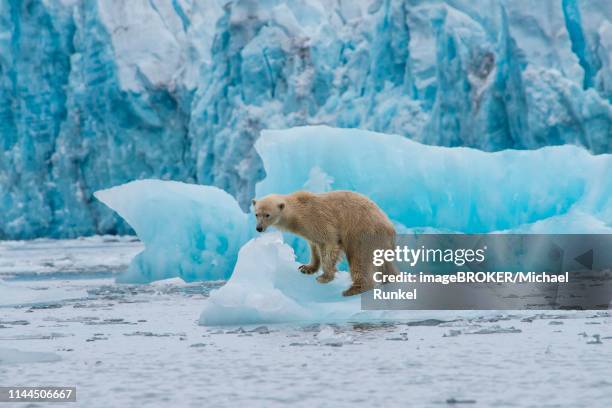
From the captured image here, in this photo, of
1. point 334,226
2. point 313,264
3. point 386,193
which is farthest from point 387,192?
point 334,226

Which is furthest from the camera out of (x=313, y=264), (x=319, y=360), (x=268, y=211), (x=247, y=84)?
(x=247, y=84)

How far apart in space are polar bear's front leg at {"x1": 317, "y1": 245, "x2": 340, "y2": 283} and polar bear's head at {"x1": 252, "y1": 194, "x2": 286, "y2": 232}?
0.36 meters

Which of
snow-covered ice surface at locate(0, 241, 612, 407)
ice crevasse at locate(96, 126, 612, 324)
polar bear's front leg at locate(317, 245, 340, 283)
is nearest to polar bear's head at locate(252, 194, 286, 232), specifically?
polar bear's front leg at locate(317, 245, 340, 283)

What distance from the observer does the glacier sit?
19.3 metres

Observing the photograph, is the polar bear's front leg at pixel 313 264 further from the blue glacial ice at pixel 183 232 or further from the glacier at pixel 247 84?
the glacier at pixel 247 84

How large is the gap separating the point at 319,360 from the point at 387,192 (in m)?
5.60

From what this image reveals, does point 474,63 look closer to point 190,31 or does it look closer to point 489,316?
point 190,31

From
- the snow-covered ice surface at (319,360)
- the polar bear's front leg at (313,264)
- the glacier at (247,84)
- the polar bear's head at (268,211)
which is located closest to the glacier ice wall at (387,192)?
the polar bear's front leg at (313,264)

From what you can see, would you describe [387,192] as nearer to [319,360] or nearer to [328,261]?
[328,261]

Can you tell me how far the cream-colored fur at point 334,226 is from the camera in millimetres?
5469

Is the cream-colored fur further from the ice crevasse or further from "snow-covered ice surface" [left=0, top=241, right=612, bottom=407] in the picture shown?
the ice crevasse

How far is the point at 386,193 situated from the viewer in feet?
31.2

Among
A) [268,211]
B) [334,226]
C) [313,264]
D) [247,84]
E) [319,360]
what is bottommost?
[319,360]

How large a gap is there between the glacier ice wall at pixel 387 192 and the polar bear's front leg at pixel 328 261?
3616 mm
